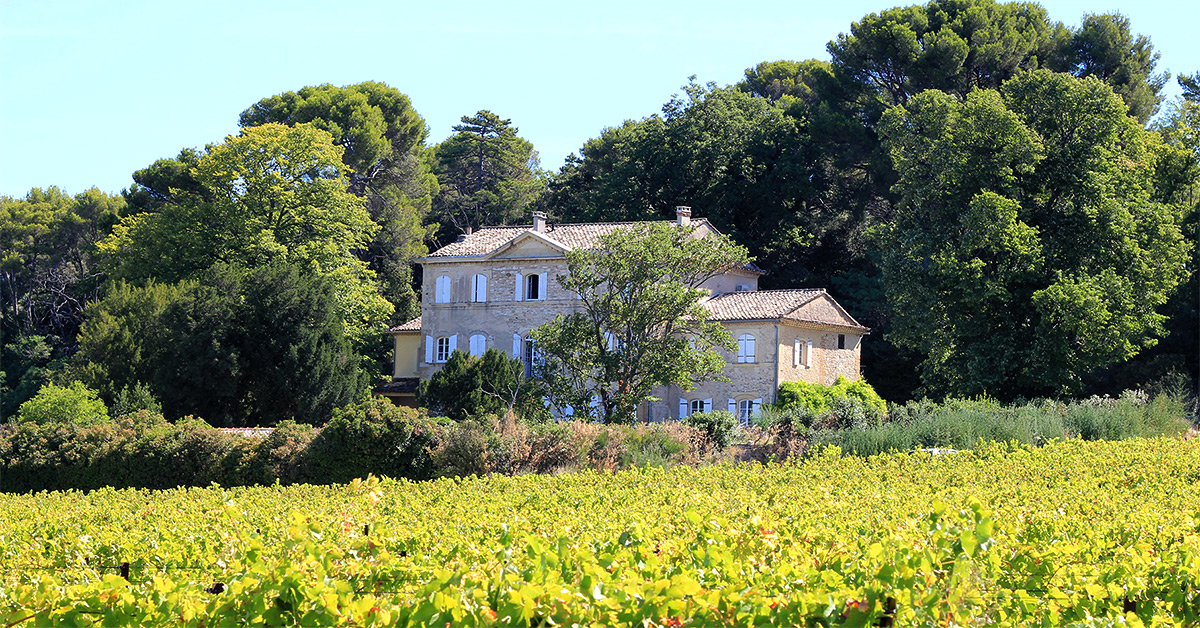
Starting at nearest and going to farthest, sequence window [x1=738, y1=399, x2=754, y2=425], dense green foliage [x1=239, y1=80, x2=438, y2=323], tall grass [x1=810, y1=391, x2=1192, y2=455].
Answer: tall grass [x1=810, y1=391, x2=1192, y2=455] < window [x1=738, y1=399, x2=754, y2=425] < dense green foliage [x1=239, y1=80, x2=438, y2=323]

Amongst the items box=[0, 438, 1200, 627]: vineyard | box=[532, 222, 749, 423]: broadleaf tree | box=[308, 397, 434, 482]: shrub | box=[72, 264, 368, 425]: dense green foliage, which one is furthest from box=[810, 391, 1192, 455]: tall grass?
box=[72, 264, 368, 425]: dense green foliage

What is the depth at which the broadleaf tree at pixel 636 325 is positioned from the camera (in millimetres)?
34938

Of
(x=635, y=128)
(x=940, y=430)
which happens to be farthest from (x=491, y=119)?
(x=940, y=430)

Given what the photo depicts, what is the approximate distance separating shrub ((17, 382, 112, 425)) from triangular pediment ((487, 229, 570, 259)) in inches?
684

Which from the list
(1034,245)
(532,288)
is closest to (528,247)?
(532,288)

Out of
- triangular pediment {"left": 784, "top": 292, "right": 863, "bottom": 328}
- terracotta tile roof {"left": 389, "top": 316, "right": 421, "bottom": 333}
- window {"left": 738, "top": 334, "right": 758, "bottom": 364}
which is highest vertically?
triangular pediment {"left": 784, "top": 292, "right": 863, "bottom": 328}

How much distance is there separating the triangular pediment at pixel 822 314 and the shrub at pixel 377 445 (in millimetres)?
21304

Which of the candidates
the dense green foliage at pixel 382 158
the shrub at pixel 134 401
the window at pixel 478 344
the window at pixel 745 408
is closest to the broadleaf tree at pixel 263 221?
the window at pixel 478 344

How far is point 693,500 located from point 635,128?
52.6 m

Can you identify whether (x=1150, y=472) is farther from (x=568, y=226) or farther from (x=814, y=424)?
(x=568, y=226)

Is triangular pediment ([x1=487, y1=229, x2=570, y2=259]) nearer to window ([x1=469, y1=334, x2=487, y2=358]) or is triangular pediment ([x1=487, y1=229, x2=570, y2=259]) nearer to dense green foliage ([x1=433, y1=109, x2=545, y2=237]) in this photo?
window ([x1=469, y1=334, x2=487, y2=358])

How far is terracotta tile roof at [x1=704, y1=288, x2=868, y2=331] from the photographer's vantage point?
44125 millimetres

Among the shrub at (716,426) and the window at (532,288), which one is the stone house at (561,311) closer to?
the window at (532,288)

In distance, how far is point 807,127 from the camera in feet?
184
